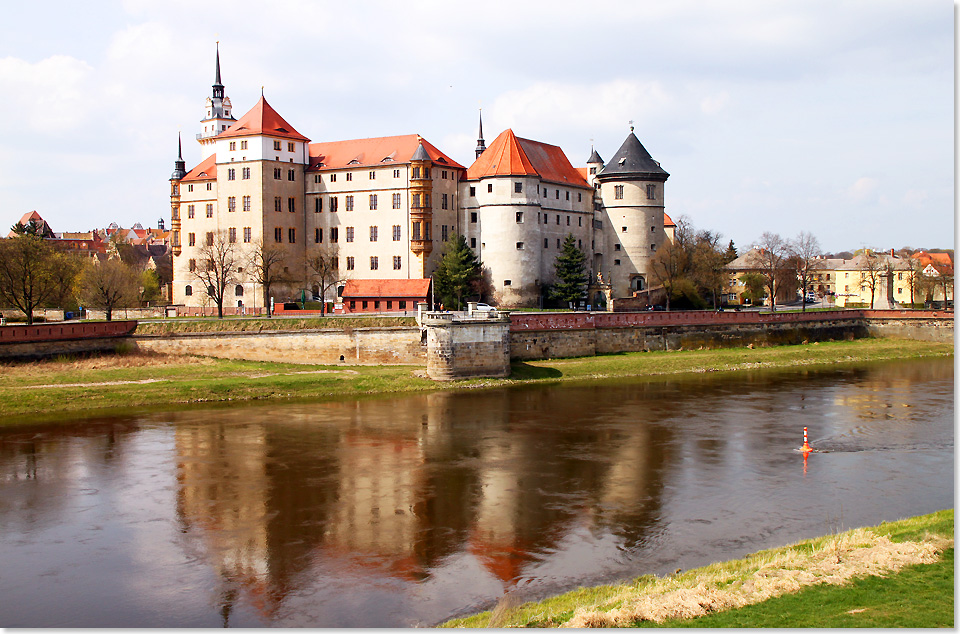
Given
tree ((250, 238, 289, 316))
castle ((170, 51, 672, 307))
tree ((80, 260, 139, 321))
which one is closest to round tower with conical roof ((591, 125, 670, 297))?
castle ((170, 51, 672, 307))

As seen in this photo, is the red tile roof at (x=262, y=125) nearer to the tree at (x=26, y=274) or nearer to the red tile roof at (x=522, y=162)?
the red tile roof at (x=522, y=162)

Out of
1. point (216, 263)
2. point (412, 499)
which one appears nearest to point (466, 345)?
point (412, 499)

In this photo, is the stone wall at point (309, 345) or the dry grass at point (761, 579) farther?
the stone wall at point (309, 345)

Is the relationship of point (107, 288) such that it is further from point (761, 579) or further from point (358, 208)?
point (761, 579)

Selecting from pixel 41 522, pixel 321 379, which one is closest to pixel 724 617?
pixel 41 522

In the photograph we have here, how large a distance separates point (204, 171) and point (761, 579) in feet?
242

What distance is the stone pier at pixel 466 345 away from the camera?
47.2 m

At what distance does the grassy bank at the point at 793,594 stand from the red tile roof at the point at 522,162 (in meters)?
62.2

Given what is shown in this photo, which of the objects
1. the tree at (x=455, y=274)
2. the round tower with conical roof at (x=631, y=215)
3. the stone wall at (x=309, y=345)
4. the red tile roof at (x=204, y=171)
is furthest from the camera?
the round tower with conical roof at (x=631, y=215)

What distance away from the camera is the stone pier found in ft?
155

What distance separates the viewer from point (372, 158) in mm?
77188

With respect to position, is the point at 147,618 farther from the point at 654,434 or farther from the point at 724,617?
the point at 654,434

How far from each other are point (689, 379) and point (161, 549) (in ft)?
119

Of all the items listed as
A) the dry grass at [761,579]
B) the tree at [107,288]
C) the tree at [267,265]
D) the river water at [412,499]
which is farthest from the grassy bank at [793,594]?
the tree at [267,265]
